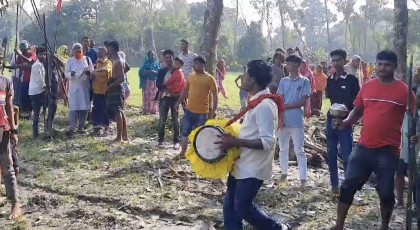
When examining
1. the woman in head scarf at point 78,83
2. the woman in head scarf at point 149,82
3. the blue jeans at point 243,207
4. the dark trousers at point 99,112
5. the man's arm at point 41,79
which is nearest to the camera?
the blue jeans at point 243,207

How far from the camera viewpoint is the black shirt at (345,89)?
6508 millimetres

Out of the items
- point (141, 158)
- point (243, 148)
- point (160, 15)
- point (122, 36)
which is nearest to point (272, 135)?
point (243, 148)

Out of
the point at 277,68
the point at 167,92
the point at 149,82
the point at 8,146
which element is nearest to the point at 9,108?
the point at 8,146

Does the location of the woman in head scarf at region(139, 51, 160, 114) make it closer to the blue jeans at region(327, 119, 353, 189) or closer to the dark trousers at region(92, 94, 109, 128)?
the dark trousers at region(92, 94, 109, 128)

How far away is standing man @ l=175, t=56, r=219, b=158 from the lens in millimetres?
8211

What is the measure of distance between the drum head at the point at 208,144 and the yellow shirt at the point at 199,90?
3.74 metres

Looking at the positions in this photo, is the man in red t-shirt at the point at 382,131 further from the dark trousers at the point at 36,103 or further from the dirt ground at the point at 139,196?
the dark trousers at the point at 36,103

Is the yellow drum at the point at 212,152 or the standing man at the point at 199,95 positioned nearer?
the yellow drum at the point at 212,152

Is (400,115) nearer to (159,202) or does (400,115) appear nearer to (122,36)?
(159,202)

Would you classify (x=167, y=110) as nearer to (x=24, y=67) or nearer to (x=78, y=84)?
(x=78, y=84)

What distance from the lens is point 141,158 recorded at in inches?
340

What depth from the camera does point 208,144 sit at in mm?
4438

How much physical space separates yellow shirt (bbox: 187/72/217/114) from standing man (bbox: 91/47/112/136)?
2359 millimetres

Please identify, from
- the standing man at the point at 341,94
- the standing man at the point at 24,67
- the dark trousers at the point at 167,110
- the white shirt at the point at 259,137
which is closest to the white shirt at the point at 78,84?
the dark trousers at the point at 167,110
